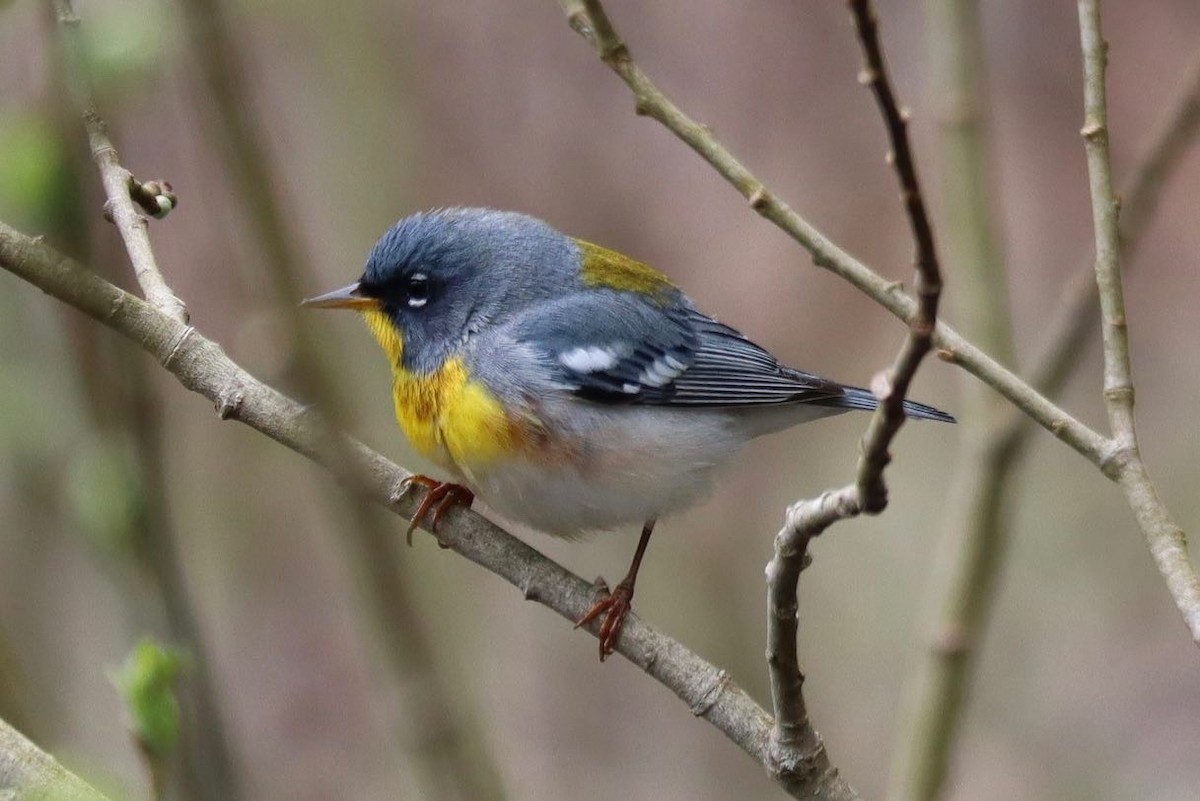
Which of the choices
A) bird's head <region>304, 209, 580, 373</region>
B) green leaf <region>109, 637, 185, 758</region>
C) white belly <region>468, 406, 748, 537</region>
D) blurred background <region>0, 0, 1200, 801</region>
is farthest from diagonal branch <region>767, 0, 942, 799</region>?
blurred background <region>0, 0, 1200, 801</region>

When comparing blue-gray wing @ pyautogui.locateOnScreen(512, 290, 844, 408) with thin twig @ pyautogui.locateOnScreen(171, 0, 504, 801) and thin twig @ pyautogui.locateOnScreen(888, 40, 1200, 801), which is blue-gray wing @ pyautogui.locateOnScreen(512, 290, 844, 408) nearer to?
thin twig @ pyautogui.locateOnScreen(888, 40, 1200, 801)

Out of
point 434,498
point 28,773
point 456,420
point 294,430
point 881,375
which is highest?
point 456,420

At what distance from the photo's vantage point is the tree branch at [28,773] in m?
2.31

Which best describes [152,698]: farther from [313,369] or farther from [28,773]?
[313,369]

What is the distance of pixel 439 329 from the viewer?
4.20 metres

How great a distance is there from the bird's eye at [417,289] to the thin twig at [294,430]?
0.99 meters

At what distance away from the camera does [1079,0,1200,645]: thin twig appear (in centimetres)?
274

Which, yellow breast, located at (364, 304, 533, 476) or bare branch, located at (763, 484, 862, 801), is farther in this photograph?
yellow breast, located at (364, 304, 533, 476)

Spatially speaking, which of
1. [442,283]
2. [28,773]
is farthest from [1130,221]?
[28,773]

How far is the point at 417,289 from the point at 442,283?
0.08m

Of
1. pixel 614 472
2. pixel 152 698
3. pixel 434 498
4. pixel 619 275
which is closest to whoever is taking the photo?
pixel 152 698

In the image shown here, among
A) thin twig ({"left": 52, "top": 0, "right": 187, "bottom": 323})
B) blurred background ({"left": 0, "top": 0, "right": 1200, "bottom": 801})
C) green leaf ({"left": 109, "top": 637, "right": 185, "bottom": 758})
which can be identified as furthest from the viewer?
blurred background ({"left": 0, "top": 0, "right": 1200, "bottom": 801})

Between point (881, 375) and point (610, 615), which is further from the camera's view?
point (610, 615)

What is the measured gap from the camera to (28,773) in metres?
2.39
